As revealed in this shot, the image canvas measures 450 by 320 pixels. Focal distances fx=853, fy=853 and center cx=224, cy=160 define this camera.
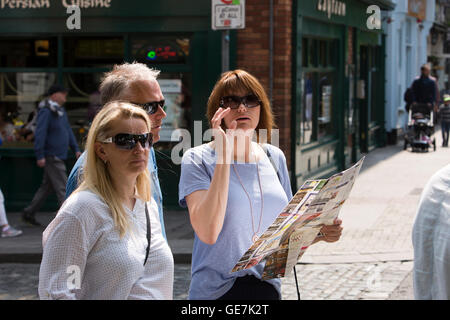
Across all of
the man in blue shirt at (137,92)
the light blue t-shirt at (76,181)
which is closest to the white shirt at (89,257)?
the light blue t-shirt at (76,181)

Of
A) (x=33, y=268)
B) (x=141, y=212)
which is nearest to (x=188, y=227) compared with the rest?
(x=33, y=268)

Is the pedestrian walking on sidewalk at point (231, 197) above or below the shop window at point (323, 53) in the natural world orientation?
below

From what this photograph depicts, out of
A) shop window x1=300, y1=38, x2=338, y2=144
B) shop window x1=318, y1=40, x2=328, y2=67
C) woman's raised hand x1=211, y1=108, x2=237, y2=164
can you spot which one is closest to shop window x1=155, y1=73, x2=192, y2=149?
shop window x1=300, y1=38, x2=338, y2=144

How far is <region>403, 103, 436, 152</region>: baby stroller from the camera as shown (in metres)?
20.6

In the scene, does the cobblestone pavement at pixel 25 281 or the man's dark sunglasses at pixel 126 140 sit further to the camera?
the cobblestone pavement at pixel 25 281

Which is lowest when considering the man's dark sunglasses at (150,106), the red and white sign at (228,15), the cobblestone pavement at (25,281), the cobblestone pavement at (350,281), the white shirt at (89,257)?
the cobblestone pavement at (25,281)

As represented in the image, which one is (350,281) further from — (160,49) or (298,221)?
(160,49)

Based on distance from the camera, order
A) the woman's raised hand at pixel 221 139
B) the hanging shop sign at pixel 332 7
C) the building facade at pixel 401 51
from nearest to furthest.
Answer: the woman's raised hand at pixel 221 139, the hanging shop sign at pixel 332 7, the building facade at pixel 401 51

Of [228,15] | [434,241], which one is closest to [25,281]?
[228,15]

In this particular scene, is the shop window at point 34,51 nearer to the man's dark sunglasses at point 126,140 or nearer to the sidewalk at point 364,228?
the sidewalk at point 364,228

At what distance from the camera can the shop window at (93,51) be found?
479 inches

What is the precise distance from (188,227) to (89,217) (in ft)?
26.2

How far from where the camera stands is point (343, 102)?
16578mm
